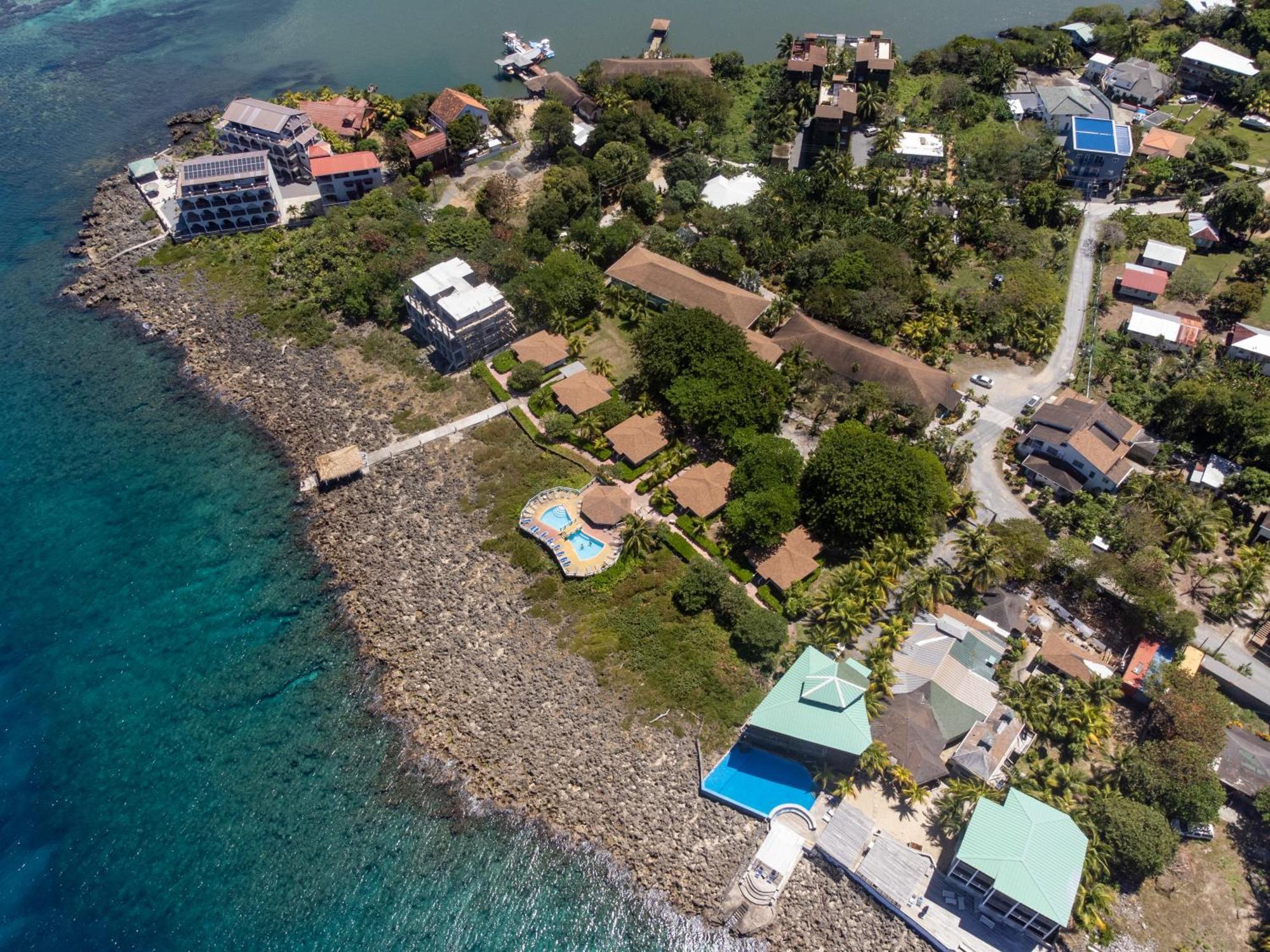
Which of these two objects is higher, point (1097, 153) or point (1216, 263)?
point (1097, 153)

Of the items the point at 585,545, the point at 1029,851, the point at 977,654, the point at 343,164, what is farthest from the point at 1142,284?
the point at 343,164

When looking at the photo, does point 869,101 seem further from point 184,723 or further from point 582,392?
point 184,723

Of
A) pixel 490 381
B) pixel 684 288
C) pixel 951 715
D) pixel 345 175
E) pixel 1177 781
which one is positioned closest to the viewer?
pixel 1177 781

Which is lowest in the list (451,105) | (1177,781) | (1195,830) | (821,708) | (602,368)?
(1195,830)

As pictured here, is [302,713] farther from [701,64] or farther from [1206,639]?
[701,64]

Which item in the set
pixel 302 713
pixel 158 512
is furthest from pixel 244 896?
pixel 158 512

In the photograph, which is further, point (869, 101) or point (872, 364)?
point (869, 101)

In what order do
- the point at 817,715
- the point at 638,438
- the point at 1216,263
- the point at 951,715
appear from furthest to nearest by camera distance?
the point at 1216,263 < the point at 638,438 < the point at 951,715 < the point at 817,715
